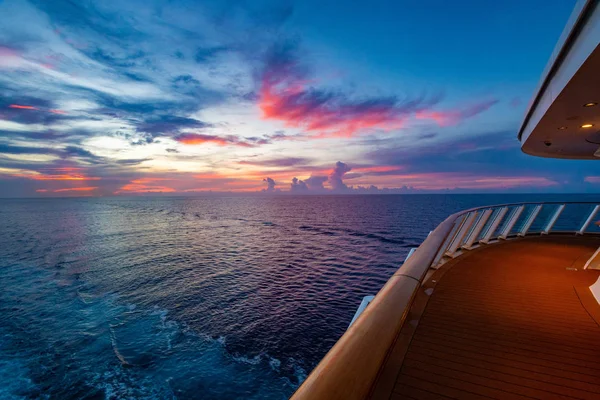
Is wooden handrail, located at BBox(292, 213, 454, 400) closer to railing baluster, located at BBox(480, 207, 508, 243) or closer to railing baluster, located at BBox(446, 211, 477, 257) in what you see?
railing baluster, located at BBox(446, 211, 477, 257)

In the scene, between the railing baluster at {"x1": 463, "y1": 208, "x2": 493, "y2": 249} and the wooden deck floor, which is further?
the railing baluster at {"x1": 463, "y1": 208, "x2": 493, "y2": 249}

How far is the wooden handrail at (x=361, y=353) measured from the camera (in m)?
0.69

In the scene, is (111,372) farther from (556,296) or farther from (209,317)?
(556,296)

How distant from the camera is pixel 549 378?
9.32ft

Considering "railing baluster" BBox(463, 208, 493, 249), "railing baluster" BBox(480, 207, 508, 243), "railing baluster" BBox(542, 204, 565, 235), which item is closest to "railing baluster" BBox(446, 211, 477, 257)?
"railing baluster" BBox(463, 208, 493, 249)

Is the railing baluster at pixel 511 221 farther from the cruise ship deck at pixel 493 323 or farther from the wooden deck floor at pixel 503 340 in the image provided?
the wooden deck floor at pixel 503 340

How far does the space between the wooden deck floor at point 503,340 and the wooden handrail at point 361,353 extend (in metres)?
1.97

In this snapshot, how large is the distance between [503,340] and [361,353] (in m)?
3.85

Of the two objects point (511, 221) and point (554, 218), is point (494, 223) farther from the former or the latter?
point (554, 218)

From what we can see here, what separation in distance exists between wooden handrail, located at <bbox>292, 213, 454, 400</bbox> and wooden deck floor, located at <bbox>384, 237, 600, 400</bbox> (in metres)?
1.97

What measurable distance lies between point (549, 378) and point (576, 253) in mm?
7743

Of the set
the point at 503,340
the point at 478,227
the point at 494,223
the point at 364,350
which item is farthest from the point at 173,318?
the point at 364,350

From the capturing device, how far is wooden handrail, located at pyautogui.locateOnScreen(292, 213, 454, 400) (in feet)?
2.27

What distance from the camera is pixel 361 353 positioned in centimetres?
84
